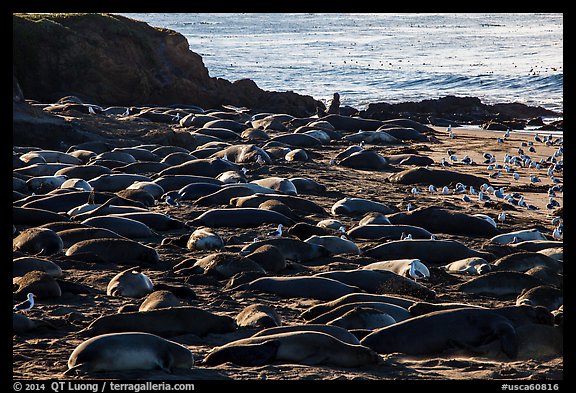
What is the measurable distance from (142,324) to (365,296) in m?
1.52

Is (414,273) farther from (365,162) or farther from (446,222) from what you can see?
(365,162)

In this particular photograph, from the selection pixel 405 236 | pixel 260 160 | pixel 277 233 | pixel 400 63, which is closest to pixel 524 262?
pixel 405 236

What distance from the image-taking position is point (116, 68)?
21.5 metres

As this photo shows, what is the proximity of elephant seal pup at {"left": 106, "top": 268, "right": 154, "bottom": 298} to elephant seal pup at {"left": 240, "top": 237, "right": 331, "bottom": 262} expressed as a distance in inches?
54.2

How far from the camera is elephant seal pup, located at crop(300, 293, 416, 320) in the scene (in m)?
5.60

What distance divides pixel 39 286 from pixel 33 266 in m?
0.53

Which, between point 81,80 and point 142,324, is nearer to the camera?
point 142,324

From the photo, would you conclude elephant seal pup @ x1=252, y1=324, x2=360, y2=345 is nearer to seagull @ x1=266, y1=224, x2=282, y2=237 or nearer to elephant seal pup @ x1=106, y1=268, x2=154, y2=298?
elephant seal pup @ x1=106, y1=268, x2=154, y2=298

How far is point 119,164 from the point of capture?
11.6 m

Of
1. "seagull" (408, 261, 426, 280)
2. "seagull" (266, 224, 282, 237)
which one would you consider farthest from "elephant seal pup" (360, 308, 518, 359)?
"seagull" (266, 224, 282, 237)

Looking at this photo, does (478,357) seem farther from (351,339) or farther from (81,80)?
(81,80)
